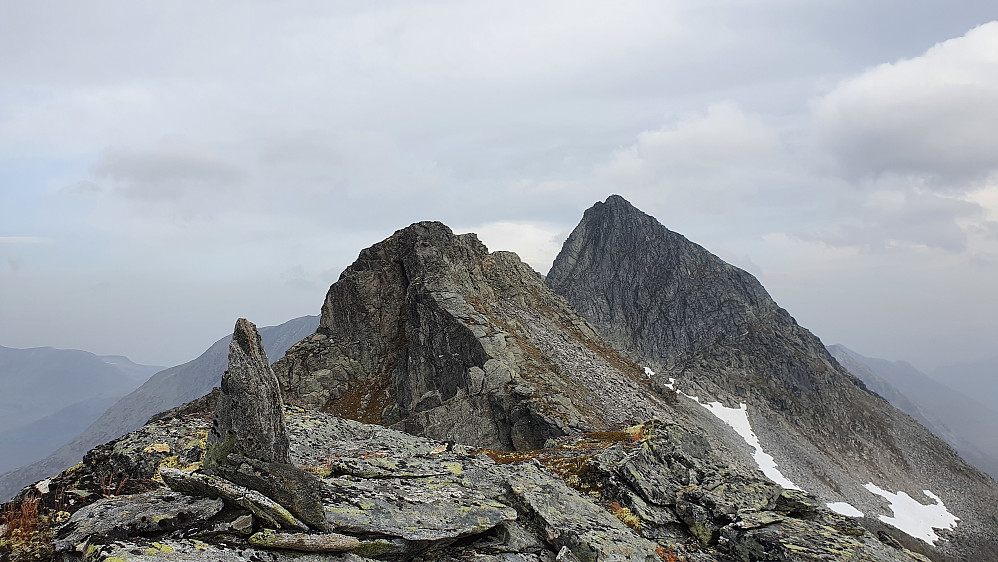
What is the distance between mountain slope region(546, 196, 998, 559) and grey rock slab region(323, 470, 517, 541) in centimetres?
9345

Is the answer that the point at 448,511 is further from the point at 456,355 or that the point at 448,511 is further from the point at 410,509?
the point at 456,355

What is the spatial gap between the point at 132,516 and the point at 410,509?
5.43 m

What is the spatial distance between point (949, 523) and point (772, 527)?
111m

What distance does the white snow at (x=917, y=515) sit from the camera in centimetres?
8353

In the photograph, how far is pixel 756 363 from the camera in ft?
438

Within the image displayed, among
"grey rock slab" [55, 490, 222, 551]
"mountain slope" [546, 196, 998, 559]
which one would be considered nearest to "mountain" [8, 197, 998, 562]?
"grey rock slab" [55, 490, 222, 551]

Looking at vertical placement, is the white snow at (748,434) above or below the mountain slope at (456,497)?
below

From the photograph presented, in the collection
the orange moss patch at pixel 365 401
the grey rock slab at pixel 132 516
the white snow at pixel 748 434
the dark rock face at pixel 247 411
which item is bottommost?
the white snow at pixel 748 434

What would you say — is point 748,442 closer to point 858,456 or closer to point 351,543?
point 858,456

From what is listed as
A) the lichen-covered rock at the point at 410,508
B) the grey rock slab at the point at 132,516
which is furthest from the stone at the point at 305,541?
the grey rock slab at the point at 132,516

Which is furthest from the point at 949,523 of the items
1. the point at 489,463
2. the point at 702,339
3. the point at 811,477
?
the point at 489,463

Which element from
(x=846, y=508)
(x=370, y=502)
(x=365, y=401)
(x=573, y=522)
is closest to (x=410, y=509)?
(x=370, y=502)

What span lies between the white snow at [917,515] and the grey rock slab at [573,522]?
98455mm

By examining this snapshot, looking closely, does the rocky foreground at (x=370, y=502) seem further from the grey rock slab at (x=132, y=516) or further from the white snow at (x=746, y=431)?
the white snow at (x=746, y=431)
